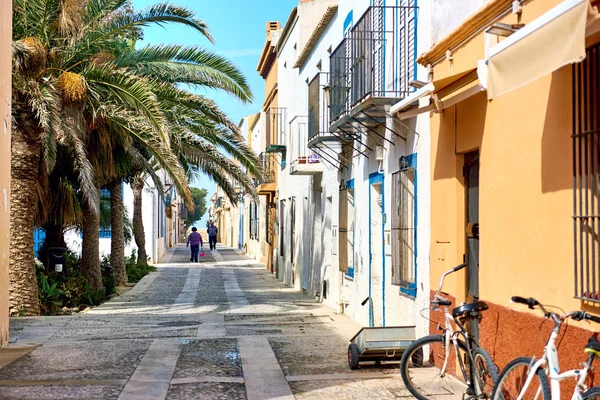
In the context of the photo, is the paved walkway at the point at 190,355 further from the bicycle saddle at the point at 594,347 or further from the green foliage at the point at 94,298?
the bicycle saddle at the point at 594,347

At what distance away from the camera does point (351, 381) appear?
26.9ft

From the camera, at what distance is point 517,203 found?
6.73 meters

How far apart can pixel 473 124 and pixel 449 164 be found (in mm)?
838

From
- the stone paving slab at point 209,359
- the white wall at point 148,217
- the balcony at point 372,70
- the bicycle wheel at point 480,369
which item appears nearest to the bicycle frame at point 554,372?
the bicycle wheel at point 480,369

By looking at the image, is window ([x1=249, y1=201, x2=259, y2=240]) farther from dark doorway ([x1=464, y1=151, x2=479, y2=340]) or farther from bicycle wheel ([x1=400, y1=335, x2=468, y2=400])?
bicycle wheel ([x1=400, y1=335, x2=468, y2=400])

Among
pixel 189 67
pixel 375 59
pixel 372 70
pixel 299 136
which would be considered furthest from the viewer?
pixel 299 136

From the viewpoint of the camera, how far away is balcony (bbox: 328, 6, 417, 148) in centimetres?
1056

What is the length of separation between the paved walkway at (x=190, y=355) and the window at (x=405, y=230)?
4.02ft

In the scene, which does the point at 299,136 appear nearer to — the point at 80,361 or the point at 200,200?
the point at 80,361

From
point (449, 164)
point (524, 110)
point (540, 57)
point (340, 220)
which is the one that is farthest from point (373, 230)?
point (540, 57)

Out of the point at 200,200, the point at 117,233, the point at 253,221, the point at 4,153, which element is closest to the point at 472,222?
the point at 4,153

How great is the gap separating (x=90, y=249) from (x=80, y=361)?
10667mm

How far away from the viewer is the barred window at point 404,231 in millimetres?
10094

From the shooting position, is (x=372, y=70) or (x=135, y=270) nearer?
(x=372, y=70)
